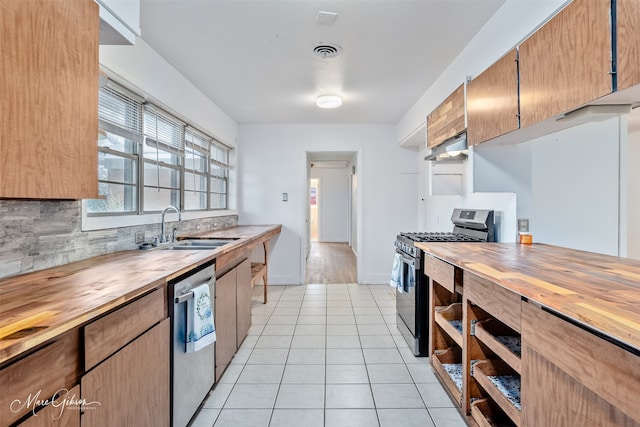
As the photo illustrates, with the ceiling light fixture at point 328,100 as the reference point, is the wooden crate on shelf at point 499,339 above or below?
below

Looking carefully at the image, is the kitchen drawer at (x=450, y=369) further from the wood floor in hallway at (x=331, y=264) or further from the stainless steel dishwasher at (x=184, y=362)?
the wood floor in hallway at (x=331, y=264)

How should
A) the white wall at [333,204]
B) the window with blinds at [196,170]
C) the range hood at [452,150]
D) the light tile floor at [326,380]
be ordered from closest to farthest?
1. the light tile floor at [326,380]
2. the range hood at [452,150]
3. the window with blinds at [196,170]
4. the white wall at [333,204]

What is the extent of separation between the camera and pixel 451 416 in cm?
175

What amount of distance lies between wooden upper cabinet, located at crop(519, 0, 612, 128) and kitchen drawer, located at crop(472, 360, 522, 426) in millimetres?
1240

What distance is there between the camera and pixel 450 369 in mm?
2006

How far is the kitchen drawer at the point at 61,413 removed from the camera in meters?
0.77

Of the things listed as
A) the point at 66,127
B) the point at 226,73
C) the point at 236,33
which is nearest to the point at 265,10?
the point at 236,33

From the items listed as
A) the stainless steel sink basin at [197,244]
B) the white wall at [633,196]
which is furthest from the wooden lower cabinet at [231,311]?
the white wall at [633,196]

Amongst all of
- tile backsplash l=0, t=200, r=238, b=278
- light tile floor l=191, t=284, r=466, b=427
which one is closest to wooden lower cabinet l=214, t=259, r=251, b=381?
light tile floor l=191, t=284, r=466, b=427


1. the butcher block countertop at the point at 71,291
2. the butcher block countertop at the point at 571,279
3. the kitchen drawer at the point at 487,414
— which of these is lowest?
the kitchen drawer at the point at 487,414

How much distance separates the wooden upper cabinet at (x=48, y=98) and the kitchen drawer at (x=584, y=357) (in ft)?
5.83

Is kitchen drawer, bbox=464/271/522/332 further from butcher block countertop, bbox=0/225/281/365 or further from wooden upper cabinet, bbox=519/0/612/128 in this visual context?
butcher block countertop, bbox=0/225/281/365

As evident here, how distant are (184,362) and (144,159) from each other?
1647 mm

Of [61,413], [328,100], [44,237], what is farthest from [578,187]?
[44,237]
